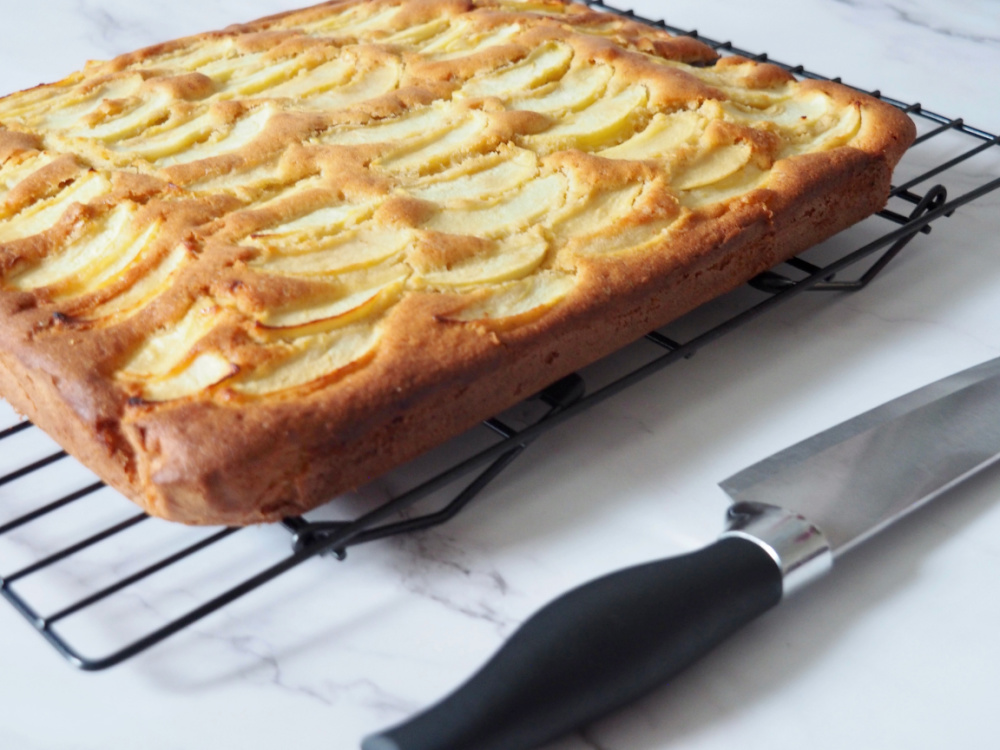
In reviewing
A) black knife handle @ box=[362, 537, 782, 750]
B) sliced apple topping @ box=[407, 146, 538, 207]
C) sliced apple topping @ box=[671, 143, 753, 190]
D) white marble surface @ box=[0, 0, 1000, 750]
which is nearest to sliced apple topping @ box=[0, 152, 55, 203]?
white marble surface @ box=[0, 0, 1000, 750]

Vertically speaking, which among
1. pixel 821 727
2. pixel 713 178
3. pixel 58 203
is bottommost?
pixel 821 727

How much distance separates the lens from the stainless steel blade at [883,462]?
1.23m

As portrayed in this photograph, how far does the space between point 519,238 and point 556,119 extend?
401 mm

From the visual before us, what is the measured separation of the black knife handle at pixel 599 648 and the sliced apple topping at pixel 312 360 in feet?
1.28

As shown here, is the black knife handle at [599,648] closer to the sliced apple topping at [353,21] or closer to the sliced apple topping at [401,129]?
the sliced apple topping at [401,129]

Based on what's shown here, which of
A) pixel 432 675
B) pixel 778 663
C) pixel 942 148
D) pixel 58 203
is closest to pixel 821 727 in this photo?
pixel 778 663

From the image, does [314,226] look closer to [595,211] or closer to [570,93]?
[595,211]

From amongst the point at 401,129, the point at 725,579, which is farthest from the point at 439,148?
the point at 725,579

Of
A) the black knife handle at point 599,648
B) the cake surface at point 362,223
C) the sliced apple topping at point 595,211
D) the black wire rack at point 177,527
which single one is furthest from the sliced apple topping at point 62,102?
the black knife handle at point 599,648

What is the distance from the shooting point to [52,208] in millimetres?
1575

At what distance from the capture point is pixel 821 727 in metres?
1.10

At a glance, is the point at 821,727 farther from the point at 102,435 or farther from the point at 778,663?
the point at 102,435

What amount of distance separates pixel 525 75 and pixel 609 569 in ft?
3.39

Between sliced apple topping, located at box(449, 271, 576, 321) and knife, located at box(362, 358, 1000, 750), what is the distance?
325mm
